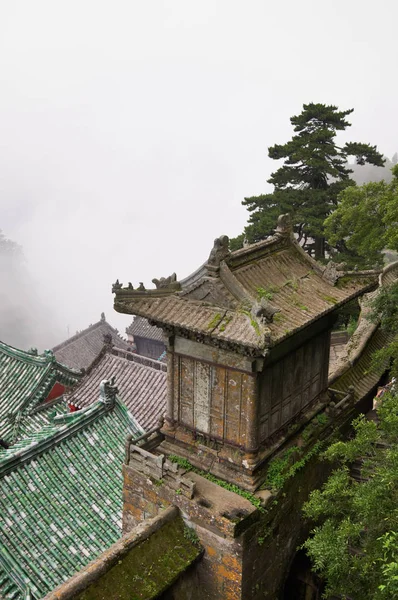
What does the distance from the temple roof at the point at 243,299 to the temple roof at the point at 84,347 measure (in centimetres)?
3454

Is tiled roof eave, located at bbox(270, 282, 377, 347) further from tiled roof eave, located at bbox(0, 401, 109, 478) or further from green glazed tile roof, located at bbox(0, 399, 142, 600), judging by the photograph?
tiled roof eave, located at bbox(0, 401, 109, 478)

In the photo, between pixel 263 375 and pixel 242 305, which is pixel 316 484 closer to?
pixel 263 375

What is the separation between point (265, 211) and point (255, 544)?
25132 millimetres

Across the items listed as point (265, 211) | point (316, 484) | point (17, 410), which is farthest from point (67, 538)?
point (265, 211)

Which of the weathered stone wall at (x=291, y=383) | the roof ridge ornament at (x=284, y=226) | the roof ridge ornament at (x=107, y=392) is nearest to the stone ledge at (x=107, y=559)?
the weathered stone wall at (x=291, y=383)

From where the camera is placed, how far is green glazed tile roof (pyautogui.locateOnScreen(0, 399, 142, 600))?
12.4 meters

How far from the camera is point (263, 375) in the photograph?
1155 cm

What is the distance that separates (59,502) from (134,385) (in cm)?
1073

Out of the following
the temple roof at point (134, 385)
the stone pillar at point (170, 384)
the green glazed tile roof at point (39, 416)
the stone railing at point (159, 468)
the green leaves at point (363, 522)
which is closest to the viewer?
the green leaves at point (363, 522)

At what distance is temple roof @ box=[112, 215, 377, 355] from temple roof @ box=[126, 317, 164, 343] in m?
34.9

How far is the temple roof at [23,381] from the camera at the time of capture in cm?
2284

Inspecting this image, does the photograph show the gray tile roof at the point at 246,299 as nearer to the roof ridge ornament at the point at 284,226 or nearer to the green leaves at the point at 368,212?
the roof ridge ornament at the point at 284,226

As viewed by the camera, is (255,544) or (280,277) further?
(280,277)

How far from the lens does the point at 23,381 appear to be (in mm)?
24859
